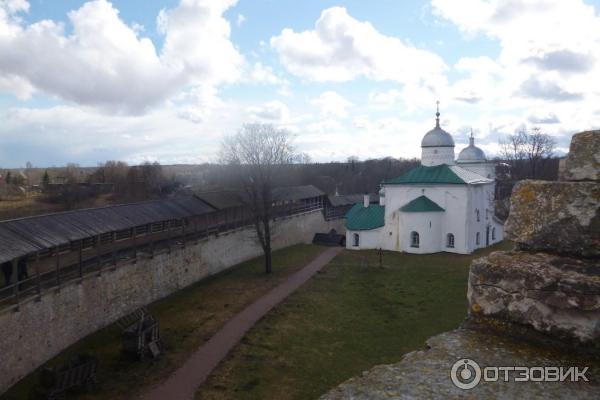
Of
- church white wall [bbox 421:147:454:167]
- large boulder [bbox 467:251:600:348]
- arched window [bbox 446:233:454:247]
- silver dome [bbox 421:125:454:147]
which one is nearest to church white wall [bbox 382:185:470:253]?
arched window [bbox 446:233:454:247]

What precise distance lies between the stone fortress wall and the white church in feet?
27.6

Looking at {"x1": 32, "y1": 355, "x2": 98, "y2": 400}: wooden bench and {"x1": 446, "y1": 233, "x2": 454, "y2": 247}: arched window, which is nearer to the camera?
{"x1": 32, "y1": 355, "x2": 98, "y2": 400}: wooden bench

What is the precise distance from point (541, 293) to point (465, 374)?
2.04 ft

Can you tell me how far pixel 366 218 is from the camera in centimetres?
2922

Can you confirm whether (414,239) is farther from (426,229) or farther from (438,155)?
(438,155)

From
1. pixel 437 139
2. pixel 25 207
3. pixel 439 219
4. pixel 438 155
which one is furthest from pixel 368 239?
pixel 25 207

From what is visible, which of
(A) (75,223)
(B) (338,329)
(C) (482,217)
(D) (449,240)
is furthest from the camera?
(C) (482,217)

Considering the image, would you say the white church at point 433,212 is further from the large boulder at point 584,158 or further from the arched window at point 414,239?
the large boulder at point 584,158

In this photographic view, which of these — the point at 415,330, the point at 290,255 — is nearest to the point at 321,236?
the point at 290,255

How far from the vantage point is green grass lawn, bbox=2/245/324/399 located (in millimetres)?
11086

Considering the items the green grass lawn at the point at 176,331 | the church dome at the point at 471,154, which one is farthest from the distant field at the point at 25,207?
the church dome at the point at 471,154

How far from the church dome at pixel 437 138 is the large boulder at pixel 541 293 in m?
27.3

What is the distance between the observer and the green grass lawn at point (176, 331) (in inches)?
436

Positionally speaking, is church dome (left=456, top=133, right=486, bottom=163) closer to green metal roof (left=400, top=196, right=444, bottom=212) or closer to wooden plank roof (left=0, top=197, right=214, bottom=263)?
green metal roof (left=400, top=196, right=444, bottom=212)
